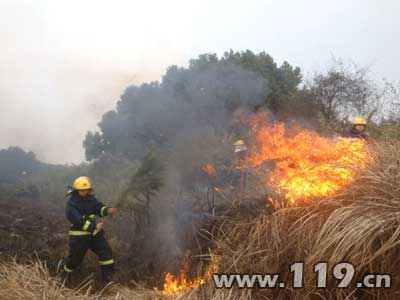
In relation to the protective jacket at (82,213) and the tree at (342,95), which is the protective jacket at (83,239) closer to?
the protective jacket at (82,213)

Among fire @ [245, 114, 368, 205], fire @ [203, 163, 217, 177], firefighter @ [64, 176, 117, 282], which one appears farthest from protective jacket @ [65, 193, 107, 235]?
fire @ [203, 163, 217, 177]

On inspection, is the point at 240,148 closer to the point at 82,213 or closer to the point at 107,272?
the point at 82,213

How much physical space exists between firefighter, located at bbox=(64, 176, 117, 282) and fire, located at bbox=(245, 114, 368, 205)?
9.68ft

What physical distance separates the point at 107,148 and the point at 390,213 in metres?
13.7

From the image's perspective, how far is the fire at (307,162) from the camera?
5543 millimetres

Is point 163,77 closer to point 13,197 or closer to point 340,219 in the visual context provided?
point 13,197

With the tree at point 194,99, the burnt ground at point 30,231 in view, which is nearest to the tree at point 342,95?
the tree at point 194,99

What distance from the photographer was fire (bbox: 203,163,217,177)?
1033cm

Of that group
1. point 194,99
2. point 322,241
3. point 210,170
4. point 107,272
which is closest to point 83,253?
point 107,272

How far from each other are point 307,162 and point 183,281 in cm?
267

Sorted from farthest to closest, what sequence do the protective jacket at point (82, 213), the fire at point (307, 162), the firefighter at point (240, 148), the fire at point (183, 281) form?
the firefighter at point (240, 148) → the protective jacket at point (82, 213) → the fire at point (307, 162) → the fire at point (183, 281)

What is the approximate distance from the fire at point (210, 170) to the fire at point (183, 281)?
3.92 metres

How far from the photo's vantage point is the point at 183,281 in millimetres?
6055

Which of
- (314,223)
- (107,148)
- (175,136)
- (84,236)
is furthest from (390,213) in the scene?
(107,148)
